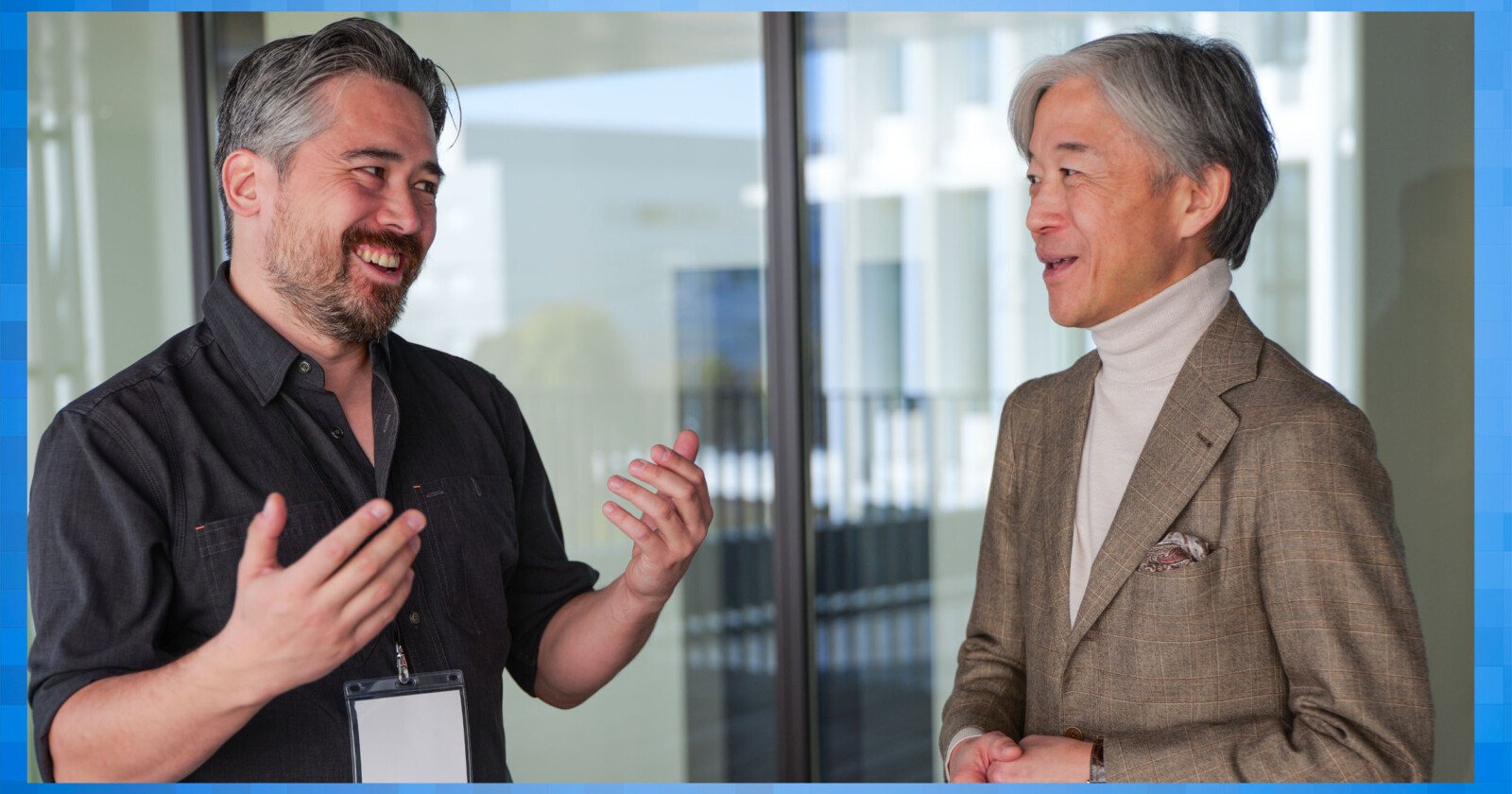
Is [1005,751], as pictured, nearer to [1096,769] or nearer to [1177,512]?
[1096,769]

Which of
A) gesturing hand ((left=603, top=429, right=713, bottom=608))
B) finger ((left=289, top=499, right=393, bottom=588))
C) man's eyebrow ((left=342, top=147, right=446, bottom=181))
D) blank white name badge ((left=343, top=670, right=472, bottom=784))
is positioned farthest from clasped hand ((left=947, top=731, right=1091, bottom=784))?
man's eyebrow ((left=342, top=147, right=446, bottom=181))

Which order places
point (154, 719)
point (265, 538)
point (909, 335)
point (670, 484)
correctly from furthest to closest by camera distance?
point (909, 335)
point (670, 484)
point (154, 719)
point (265, 538)

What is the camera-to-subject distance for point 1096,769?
144 centimetres

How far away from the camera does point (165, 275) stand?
3.52 meters

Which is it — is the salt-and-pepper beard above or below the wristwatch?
above

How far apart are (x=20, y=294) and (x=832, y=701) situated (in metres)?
2.09

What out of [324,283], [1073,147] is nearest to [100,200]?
[324,283]

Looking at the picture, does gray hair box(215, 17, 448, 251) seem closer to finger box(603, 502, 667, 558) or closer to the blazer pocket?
finger box(603, 502, 667, 558)

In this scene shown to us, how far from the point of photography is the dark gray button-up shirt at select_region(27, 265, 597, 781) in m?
1.32

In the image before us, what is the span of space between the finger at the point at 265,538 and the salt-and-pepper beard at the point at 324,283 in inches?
19.6

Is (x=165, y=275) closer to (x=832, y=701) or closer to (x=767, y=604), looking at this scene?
(x=767, y=604)

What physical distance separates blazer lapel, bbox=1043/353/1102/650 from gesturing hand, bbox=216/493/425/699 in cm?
84

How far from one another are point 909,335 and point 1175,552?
64.1 inches

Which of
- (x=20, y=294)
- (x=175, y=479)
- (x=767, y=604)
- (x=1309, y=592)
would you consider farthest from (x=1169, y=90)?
(x=767, y=604)
